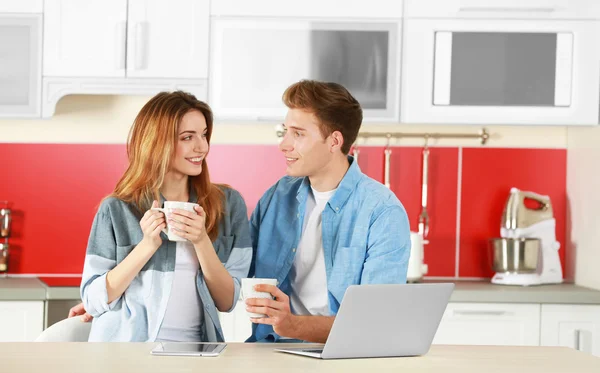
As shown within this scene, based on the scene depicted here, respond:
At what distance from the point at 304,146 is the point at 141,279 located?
0.56m

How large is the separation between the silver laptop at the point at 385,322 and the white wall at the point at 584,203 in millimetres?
2026

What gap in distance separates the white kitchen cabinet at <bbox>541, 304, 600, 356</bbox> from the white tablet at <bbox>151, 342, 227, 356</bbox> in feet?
6.26

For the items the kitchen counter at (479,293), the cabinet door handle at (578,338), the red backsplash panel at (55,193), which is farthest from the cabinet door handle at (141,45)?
the cabinet door handle at (578,338)

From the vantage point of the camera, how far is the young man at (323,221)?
2.45m

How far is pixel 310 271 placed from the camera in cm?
255

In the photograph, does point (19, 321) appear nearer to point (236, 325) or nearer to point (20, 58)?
point (236, 325)

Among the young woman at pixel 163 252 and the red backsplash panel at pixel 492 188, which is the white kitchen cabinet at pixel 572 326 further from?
the young woman at pixel 163 252

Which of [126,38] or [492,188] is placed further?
[492,188]

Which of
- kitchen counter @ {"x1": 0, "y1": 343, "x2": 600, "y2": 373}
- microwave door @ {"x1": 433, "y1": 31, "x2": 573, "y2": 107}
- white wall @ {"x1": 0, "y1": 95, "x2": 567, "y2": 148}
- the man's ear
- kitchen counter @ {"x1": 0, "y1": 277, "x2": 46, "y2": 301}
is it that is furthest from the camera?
white wall @ {"x1": 0, "y1": 95, "x2": 567, "y2": 148}

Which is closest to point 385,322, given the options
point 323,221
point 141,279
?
point 323,221

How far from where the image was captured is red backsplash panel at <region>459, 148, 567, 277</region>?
4129mm

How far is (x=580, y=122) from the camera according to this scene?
3785 millimetres

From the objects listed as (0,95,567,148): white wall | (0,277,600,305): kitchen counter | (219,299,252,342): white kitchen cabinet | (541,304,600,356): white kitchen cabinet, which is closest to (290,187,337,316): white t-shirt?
(219,299,252,342): white kitchen cabinet

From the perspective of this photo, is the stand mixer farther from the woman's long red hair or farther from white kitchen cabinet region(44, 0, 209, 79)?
the woman's long red hair
